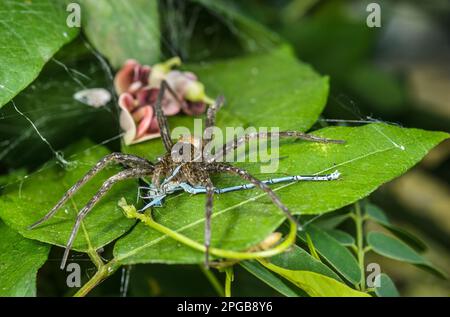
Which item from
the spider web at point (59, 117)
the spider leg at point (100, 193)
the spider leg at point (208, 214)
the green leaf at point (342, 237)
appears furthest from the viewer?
the spider web at point (59, 117)

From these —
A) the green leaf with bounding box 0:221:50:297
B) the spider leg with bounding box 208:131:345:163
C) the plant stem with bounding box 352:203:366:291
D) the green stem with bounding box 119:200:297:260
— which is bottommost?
the plant stem with bounding box 352:203:366:291

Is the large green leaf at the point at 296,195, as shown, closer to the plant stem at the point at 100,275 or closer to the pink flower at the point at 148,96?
the plant stem at the point at 100,275

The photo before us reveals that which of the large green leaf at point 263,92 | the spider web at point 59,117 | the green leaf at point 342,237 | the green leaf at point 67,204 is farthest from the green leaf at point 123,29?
the green leaf at point 342,237

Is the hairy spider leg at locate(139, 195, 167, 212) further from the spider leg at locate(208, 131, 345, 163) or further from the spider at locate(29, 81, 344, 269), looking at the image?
the spider leg at locate(208, 131, 345, 163)

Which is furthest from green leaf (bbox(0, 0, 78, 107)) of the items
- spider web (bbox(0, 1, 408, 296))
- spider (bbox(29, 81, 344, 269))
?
spider (bbox(29, 81, 344, 269))

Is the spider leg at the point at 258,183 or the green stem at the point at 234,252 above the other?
the spider leg at the point at 258,183

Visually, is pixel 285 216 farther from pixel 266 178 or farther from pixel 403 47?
pixel 403 47
